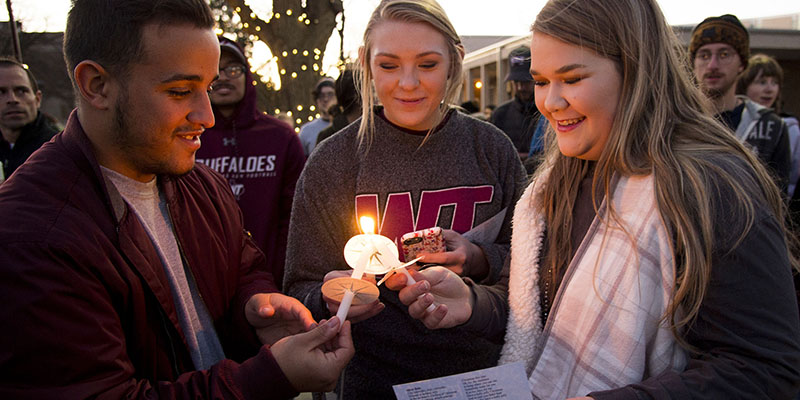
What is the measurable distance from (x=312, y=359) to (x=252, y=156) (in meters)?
2.33

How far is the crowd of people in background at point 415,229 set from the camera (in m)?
1.15

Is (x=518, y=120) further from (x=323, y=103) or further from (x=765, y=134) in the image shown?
(x=323, y=103)

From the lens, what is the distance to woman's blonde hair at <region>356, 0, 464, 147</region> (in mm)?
1887

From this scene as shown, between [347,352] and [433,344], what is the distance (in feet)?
2.29

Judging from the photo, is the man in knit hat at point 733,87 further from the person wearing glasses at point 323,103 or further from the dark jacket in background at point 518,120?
the person wearing glasses at point 323,103

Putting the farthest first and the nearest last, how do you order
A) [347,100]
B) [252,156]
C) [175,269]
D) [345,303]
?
[347,100]
[252,156]
[175,269]
[345,303]

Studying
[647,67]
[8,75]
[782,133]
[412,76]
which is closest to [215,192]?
[412,76]

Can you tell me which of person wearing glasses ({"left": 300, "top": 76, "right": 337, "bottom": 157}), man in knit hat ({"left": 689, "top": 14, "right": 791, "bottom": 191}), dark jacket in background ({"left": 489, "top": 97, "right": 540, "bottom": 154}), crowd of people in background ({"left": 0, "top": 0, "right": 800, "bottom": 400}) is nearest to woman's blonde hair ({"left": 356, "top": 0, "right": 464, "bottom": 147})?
crowd of people in background ({"left": 0, "top": 0, "right": 800, "bottom": 400})

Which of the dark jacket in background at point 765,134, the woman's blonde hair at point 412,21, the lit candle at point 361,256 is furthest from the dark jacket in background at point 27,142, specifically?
the dark jacket in background at point 765,134

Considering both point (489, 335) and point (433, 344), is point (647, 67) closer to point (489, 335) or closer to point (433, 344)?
point (489, 335)

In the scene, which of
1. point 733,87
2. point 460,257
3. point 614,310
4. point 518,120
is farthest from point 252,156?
point 733,87

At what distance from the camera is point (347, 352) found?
1348 mm

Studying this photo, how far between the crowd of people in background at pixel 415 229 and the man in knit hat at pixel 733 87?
225 centimetres

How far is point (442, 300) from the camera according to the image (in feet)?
5.54
